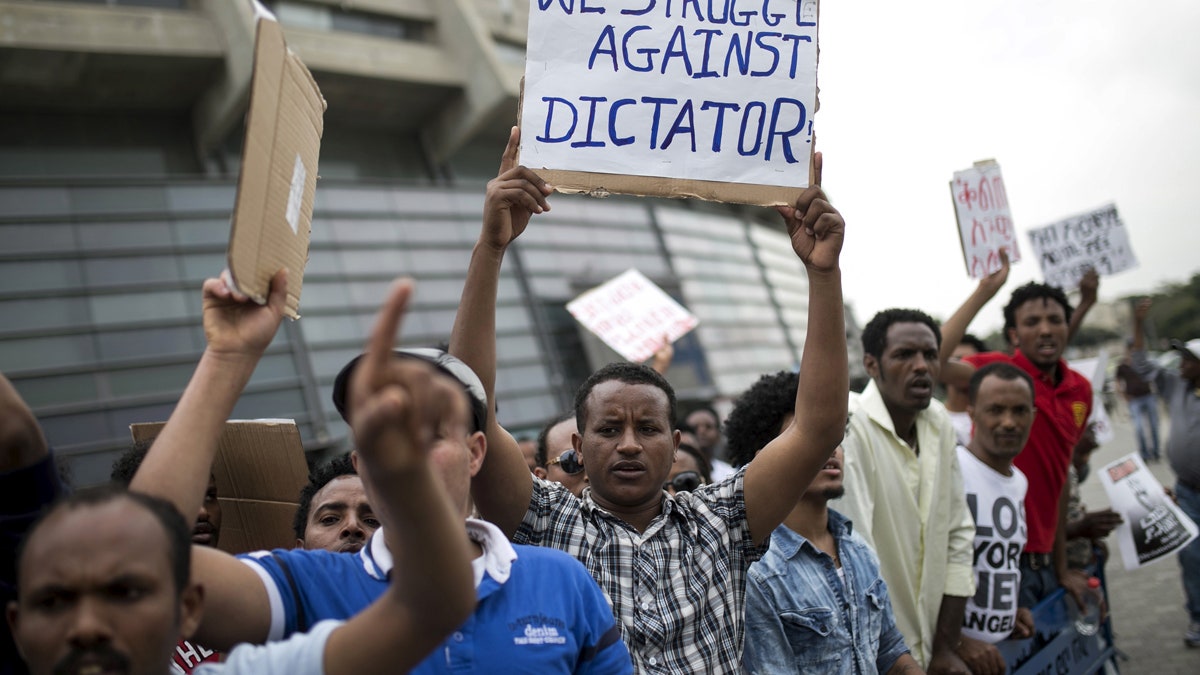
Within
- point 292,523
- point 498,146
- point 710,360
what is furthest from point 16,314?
point 710,360

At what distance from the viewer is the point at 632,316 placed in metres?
6.29

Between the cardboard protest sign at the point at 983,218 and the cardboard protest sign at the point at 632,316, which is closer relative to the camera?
the cardboard protest sign at the point at 983,218

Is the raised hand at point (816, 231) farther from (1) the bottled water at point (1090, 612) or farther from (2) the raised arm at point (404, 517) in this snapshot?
(1) the bottled water at point (1090, 612)

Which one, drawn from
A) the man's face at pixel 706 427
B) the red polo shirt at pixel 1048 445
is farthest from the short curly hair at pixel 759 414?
the man's face at pixel 706 427

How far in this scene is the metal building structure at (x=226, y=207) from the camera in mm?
13250

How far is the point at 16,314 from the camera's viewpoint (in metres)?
12.8

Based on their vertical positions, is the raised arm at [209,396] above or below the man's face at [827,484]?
above

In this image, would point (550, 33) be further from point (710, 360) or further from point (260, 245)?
point (710, 360)

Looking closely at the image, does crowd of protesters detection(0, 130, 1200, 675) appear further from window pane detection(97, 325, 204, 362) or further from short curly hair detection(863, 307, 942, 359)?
window pane detection(97, 325, 204, 362)

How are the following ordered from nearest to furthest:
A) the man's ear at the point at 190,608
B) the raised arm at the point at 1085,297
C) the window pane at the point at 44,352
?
the man's ear at the point at 190,608
the raised arm at the point at 1085,297
the window pane at the point at 44,352

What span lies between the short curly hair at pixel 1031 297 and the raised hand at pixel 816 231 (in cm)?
333

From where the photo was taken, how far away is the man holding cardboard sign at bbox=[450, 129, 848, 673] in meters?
2.13

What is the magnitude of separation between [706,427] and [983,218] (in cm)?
307

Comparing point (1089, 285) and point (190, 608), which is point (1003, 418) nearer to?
point (1089, 285)
